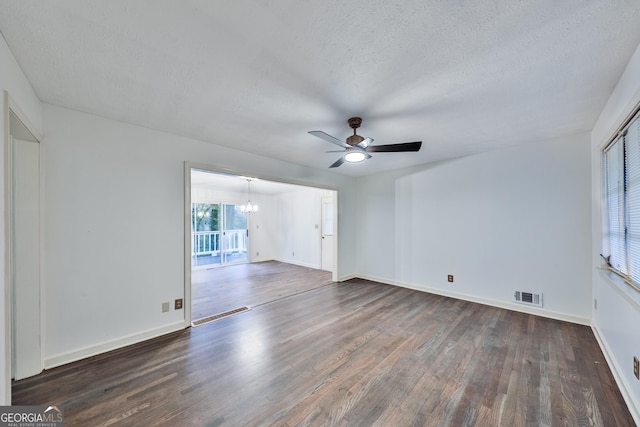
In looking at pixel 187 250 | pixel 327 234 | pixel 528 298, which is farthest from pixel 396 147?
pixel 327 234

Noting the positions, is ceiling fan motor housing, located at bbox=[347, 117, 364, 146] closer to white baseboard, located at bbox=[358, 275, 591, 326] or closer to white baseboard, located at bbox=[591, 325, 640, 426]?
white baseboard, located at bbox=[591, 325, 640, 426]

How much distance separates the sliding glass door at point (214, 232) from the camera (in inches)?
284

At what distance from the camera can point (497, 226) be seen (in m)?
3.62

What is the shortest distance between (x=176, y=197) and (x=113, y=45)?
5.77 ft

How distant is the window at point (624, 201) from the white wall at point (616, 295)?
10cm

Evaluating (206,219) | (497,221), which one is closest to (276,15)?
(497,221)

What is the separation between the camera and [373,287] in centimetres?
472

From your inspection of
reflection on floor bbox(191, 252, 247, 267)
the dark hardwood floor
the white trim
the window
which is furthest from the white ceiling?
reflection on floor bbox(191, 252, 247, 267)

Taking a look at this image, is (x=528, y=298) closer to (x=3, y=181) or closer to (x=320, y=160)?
(x=320, y=160)

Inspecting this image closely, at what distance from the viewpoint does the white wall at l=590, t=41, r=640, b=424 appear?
163 centimetres

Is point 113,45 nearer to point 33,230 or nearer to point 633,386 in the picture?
point 33,230

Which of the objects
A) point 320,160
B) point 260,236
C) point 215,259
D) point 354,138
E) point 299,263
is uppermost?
point 320,160

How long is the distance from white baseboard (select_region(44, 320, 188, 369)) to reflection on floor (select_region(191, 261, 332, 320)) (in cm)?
43

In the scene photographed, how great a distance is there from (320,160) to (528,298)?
368cm
